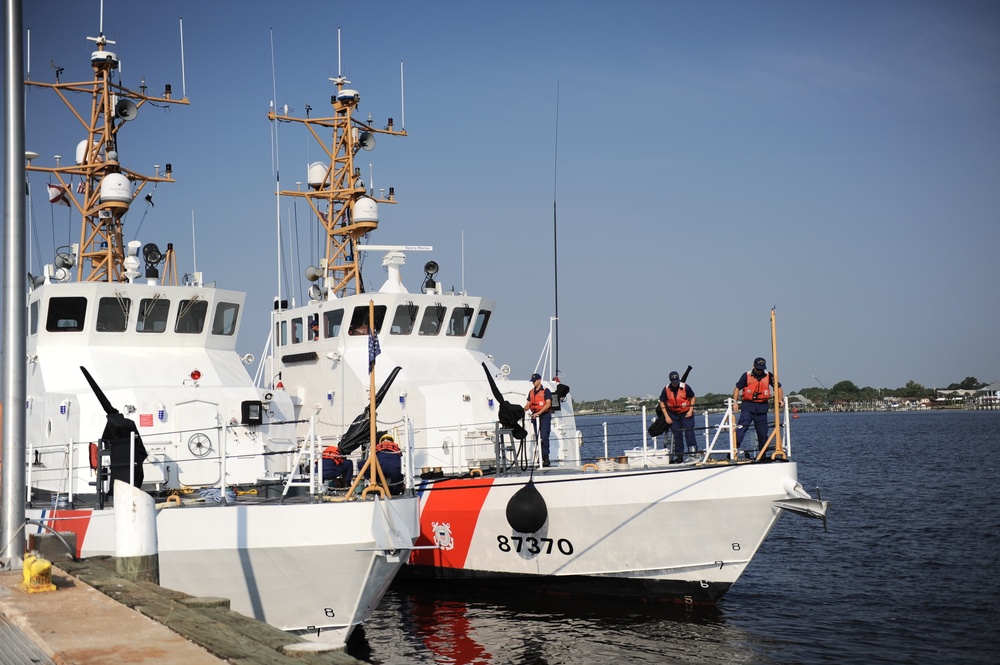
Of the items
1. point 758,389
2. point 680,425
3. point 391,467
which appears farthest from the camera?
point 680,425

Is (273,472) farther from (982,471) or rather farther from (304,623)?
(982,471)

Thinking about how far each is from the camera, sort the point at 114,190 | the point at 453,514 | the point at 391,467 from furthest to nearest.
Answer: the point at 114,190
the point at 453,514
the point at 391,467

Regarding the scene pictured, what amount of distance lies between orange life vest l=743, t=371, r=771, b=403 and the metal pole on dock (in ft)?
30.8

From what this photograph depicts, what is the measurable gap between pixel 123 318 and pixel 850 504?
19760 millimetres

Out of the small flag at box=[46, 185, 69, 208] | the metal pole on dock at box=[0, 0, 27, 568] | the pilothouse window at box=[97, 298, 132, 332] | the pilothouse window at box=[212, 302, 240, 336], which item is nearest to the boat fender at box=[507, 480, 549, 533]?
the pilothouse window at box=[212, 302, 240, 336]

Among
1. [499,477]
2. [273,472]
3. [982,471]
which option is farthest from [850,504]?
[273,472]

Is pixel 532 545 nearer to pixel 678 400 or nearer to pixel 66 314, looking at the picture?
pixel 678 400

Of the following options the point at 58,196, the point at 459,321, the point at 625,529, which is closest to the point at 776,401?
the point at 625,529

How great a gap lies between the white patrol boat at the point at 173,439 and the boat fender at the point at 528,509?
328 cm

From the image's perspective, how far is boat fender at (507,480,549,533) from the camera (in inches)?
564

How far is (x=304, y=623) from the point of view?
10.8 m

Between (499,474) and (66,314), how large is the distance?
719 cm

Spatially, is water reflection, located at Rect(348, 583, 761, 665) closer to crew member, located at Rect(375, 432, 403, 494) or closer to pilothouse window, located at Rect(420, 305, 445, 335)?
crew member, located at Rect(375, 432, 403, 494)

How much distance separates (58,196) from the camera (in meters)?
18.1
